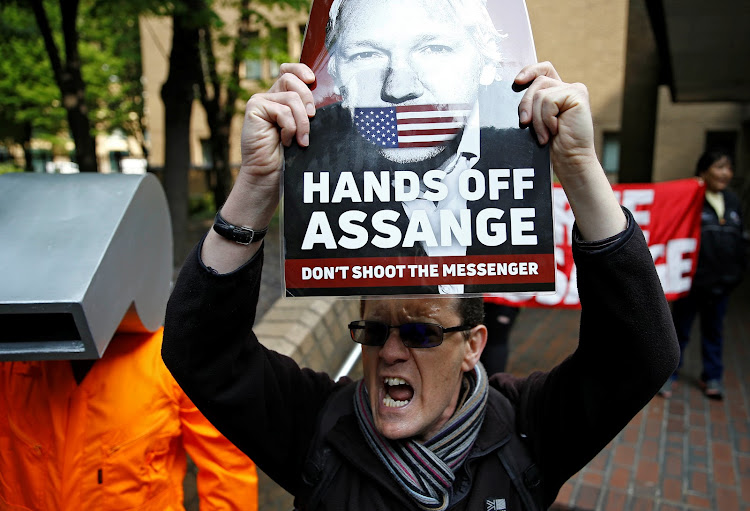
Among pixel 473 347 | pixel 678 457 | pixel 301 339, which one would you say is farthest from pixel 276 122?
pixel 678 457

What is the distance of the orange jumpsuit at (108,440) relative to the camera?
196cm

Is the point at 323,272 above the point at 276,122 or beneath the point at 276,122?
beneath

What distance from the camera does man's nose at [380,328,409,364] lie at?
159 centimetres

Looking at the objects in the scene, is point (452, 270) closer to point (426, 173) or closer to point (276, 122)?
point (426, 173)

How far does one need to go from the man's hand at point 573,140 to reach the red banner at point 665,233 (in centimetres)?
366

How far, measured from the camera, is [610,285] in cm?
135

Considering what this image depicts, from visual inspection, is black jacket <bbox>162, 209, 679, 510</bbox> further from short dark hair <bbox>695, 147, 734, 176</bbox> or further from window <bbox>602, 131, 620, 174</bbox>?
window <bbox>602, 131, 620, 174</bbox>

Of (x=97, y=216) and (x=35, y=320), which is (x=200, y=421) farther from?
(x=97, y=216)

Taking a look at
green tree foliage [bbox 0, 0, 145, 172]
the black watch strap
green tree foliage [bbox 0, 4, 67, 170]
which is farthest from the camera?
green tree foliage [bbox 0, 4, 67, 170]

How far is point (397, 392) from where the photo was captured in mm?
1631

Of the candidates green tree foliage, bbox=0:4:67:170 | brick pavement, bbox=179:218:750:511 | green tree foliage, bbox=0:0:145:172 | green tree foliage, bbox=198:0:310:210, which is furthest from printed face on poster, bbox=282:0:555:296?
green tree foliage, bbox=0:4:67:170

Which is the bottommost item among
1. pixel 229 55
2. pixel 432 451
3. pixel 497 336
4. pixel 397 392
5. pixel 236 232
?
pixel 497 336

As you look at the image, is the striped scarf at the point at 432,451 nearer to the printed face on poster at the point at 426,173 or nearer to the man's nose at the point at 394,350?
the man's nose at the point at 394,350

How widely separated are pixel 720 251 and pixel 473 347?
411cm
